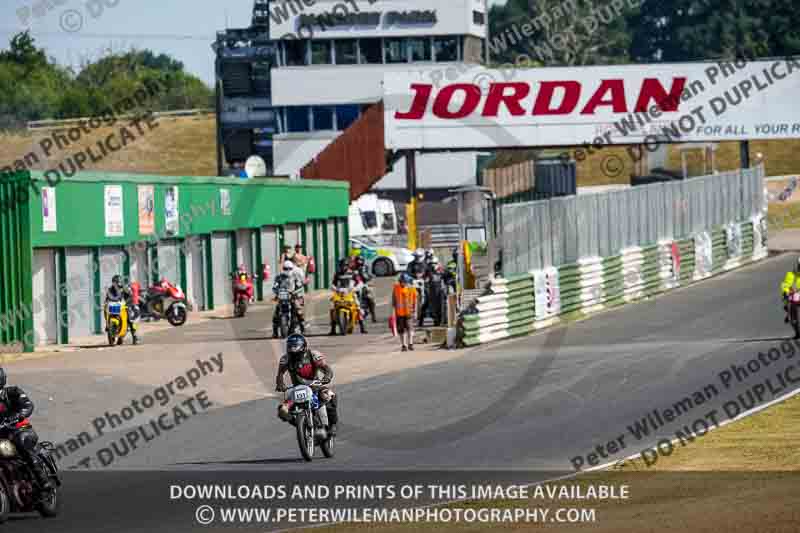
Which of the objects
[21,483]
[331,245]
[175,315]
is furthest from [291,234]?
[21,483]

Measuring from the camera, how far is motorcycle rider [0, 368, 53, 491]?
13203 mm

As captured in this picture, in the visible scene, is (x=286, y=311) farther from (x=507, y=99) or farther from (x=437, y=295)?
(x=507, y=99)

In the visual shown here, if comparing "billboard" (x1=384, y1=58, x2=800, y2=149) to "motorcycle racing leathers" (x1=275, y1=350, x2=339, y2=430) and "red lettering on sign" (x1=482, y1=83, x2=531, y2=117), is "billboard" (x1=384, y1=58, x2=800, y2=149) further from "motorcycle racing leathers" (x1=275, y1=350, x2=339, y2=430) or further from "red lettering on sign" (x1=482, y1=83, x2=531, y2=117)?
"motorcycle racing leathers" (x1=275, y1=350, x2=339, y2=430)

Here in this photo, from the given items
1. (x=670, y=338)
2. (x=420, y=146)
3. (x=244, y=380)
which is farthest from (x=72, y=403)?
(x=420, y=146)

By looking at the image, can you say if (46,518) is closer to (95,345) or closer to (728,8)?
(95,345)

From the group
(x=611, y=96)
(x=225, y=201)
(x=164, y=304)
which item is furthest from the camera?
(x=611, y=96)

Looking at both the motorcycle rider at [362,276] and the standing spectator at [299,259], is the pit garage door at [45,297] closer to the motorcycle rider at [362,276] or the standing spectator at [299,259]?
the motorcycle rider at [362,276]

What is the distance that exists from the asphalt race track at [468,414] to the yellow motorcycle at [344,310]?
908 mm

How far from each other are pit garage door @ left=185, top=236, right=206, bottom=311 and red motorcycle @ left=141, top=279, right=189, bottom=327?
3.53m

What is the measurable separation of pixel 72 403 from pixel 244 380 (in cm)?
355

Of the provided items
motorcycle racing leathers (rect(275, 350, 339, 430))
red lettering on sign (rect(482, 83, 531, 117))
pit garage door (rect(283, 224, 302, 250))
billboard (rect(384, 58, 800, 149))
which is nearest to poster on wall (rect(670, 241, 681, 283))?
billboard (rect(384, 58, 800, 149))

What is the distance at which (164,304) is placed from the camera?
38312mm

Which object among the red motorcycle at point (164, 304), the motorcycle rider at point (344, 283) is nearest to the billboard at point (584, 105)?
the red motorcycle at point (164, 304)

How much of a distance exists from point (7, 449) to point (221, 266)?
104 feet
